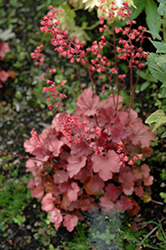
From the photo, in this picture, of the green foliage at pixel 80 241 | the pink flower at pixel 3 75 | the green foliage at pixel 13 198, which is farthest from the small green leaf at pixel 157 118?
the pink flower at pixel 3 75

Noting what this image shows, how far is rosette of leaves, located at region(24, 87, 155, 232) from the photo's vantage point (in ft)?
6.40

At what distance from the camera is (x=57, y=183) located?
238cm

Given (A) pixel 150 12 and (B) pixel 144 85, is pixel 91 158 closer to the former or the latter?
(B) pixel 144 85

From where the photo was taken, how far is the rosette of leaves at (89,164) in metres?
1.95

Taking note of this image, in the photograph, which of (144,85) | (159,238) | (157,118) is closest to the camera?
(157,118)

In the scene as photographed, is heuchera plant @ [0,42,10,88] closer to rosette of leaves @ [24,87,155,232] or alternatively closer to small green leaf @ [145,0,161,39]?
rosette of leaves @ [24,87,155,232]

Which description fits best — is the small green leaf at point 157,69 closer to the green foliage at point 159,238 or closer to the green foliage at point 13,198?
the green foliage at point 159,238

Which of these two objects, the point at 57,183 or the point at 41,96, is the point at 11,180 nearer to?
the point at 57,183

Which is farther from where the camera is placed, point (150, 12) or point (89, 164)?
point (150, 12)

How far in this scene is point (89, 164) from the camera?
6.81ft

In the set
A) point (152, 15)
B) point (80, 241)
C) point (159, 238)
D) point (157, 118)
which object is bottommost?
point (80, 241)

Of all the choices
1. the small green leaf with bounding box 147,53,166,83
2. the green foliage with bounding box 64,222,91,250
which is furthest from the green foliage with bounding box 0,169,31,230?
the small green leaf with bounding box 147,53,166,83

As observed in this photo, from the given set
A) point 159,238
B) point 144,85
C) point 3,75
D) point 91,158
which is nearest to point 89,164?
point 91,158

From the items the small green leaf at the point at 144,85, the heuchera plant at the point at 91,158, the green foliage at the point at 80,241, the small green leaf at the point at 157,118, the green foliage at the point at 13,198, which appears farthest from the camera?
the small green leaf at the point at 144,85
